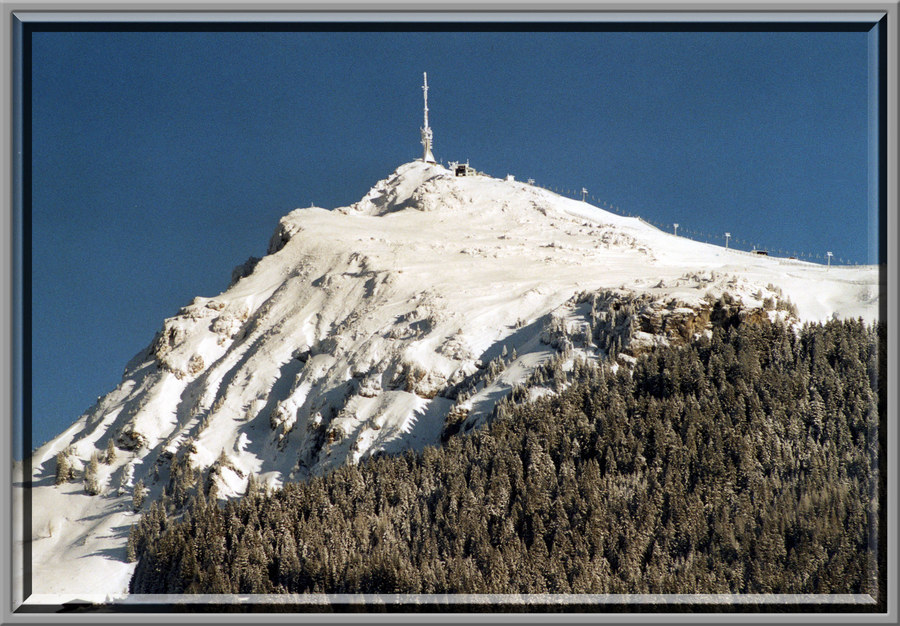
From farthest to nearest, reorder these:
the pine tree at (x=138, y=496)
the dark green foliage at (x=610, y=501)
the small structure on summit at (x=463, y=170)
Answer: the small structure on summit at (x=463, y=170) < the pine tree at (x=138, y=496) < the dark green foliage at (x=610, y=501)

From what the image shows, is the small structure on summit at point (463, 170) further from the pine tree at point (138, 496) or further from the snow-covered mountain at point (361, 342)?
the pine tree at point (138, 496)

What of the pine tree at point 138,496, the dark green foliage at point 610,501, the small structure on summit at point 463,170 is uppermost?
the small structure on summit at point 463,170

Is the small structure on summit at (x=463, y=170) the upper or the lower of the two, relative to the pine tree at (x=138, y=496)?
upper

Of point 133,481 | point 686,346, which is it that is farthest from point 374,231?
point 686,346

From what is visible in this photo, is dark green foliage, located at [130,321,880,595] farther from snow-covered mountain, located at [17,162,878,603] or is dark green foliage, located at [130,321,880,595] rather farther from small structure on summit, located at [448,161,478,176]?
small structure on summit, located at [448,161,478,176]

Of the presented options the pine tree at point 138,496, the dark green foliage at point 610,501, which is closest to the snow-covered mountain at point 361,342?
the pine tree at point 138,496

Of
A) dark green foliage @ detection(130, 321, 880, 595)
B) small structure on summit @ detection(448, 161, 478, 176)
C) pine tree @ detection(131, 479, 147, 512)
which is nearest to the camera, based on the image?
dark green foliage @ detection(130, 321, 880, 595)

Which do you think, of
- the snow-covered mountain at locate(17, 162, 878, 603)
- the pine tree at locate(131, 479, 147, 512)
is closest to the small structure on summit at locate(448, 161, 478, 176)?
the snow-covered mountain at locate(17, 162, 878, 603)
